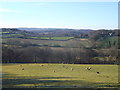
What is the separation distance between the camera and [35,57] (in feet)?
161

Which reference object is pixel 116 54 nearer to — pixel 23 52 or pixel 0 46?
pixel 23 52

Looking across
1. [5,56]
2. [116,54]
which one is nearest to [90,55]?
[116,54]

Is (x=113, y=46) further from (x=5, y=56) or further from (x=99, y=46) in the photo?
(x=5, y=56)

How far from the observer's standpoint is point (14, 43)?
59406mm

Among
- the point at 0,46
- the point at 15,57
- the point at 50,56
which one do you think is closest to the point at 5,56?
the point at 15,57

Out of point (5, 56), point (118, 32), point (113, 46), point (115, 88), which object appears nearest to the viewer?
point (115, 88)

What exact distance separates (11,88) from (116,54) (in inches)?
1516

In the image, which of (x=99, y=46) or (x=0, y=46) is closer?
(x=0, y=46)

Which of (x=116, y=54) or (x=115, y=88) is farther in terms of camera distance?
(x=116, y=54)

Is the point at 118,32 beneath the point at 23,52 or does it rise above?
above

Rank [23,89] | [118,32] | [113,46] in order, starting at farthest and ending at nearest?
[118,32] → [113,46] → [23,89]

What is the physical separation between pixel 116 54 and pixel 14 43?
28.4 metres

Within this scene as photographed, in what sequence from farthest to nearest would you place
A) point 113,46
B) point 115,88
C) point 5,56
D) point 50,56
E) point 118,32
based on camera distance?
point 118,32 → point 113,46 → point 50,56 → point 5,56 → point 115,88

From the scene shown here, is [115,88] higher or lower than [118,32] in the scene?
lower
